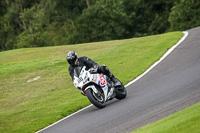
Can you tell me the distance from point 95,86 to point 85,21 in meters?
60.4

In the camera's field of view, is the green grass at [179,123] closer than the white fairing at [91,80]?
Yes

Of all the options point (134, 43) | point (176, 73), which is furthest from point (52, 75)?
point (176, 73)

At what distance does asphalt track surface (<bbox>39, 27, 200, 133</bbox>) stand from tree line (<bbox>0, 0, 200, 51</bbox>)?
43.6 meters

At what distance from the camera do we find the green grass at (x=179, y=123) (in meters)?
7.46

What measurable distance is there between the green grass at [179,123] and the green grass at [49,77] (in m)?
5.64

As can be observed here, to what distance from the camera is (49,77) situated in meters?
23.6

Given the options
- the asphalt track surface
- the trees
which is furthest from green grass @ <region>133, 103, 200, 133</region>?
the trees

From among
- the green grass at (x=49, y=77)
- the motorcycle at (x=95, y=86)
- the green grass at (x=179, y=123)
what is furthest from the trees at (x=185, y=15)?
the green grass at (x=179, y=123)

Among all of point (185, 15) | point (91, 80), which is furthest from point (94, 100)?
point (185, 15)

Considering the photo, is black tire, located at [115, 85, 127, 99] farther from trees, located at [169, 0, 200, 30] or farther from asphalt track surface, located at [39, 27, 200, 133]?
trees, located at [169, 0, 200, 30]

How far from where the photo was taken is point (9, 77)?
85.6ft

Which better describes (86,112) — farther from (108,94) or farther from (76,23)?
(76,23)

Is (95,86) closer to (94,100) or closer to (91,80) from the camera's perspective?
(91,80)

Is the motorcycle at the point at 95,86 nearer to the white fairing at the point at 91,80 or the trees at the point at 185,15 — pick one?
the white fairing at the point at 91,80
